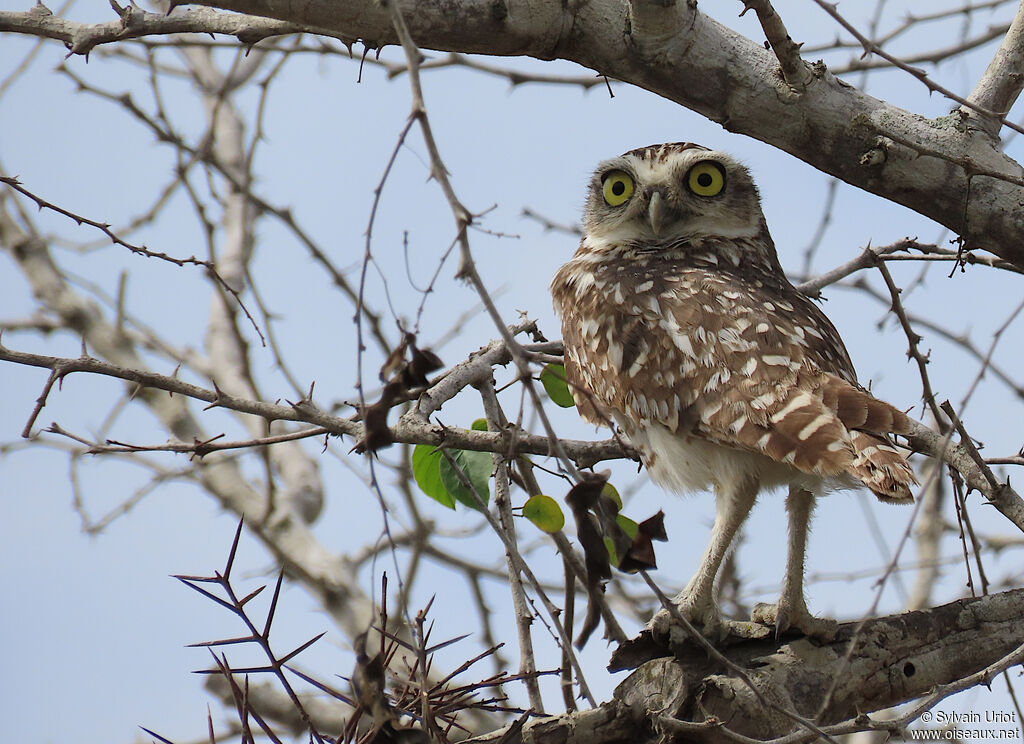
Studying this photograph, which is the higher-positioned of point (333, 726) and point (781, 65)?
point (781, 65)

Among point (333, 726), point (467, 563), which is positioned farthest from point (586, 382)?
point (467, 563)

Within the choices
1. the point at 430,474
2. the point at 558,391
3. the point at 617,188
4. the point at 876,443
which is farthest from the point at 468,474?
the point at 617,188

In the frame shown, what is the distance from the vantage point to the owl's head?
4164 mm

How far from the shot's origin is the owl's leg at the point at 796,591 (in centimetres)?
300

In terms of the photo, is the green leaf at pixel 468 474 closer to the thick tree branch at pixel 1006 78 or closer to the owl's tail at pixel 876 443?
the owl's tail at pixel 876 443

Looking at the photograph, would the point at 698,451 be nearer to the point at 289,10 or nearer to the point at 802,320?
the point at 802,320

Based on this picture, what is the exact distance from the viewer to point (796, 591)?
3.04m

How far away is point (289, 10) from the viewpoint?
253cm

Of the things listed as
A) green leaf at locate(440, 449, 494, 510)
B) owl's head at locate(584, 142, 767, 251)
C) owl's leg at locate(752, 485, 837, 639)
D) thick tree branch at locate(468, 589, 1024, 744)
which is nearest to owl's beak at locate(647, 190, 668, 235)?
owl's head at locate(584, 142, 767, 251)

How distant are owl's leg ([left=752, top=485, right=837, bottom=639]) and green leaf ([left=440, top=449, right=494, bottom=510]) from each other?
900 millimetres

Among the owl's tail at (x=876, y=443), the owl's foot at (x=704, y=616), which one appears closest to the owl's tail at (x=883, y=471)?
the owl's tail at (x=876, y=443)

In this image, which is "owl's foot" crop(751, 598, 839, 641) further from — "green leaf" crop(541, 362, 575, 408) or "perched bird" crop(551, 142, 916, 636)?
"green leaf" crop(541, 362, 575, 408)

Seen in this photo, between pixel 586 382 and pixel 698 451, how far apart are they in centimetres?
48

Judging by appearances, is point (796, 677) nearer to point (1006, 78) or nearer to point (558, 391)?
point (558, 391)
